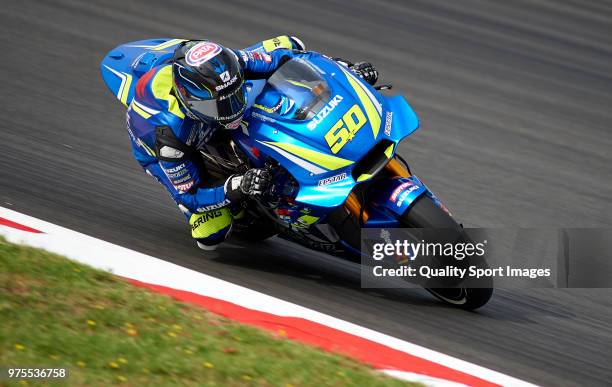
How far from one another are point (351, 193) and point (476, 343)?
50.8 inches

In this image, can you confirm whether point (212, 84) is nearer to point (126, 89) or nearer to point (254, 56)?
point (254, 56)

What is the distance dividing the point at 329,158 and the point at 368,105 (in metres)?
0.54

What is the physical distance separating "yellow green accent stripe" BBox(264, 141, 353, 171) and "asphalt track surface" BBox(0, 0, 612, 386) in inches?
38.2

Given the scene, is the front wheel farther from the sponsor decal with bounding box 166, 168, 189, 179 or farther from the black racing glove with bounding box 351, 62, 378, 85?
the sponsor decal with bounding box 166, 168, 189, 179

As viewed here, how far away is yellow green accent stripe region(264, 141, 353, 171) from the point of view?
5.82 m

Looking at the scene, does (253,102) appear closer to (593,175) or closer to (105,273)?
(105,273)

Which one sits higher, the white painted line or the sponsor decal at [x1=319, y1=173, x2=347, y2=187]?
the sponsor decal at [x1=319, y1=173, x2=347, y2=187]

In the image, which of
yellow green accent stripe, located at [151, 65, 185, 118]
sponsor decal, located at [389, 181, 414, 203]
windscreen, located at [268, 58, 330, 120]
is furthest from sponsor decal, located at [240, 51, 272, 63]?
sponsor decal, located at [389, 181, 414, 203]

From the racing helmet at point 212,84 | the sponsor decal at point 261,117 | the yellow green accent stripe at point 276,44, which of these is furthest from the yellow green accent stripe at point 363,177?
the yellow green accent stripe at point 276,44

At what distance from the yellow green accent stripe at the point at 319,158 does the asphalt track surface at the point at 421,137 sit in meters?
0.97

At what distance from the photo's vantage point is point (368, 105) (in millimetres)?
6117

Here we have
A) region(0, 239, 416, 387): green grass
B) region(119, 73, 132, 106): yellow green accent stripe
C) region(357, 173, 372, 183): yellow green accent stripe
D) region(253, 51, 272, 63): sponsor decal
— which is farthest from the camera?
region(119, 73, 132, 106): yellow green accent stripe

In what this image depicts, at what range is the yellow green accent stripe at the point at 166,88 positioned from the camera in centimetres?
623

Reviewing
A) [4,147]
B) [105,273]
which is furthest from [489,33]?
[105,273]
